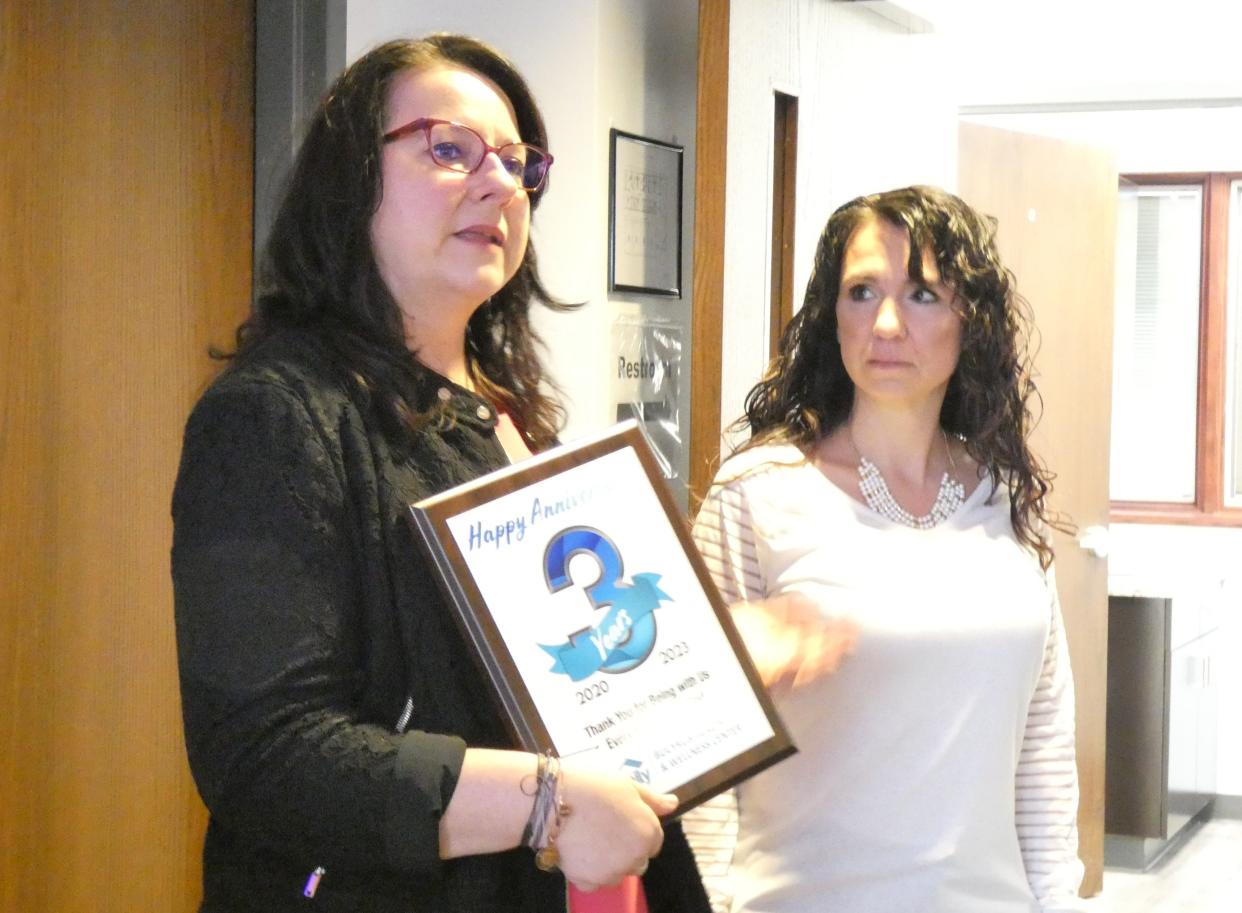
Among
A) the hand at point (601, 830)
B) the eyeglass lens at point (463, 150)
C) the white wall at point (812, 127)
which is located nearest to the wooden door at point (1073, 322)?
the white wall at point (812, 127)

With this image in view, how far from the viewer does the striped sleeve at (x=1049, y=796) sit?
1.80 meters

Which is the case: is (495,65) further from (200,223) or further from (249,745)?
(200,223)

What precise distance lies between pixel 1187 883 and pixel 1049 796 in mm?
3317

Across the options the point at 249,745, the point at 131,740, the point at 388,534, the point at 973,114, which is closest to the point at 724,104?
the point at 131,740

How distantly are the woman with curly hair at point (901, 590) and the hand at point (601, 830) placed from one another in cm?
37

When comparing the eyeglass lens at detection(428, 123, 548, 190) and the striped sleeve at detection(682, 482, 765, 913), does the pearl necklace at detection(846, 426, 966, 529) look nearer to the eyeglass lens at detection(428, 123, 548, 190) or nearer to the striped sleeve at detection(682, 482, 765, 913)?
the striped sleeve at detection(682, 482, 765, 913)

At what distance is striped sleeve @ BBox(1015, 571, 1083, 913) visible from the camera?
70.8 inches

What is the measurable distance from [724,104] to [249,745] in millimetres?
1902

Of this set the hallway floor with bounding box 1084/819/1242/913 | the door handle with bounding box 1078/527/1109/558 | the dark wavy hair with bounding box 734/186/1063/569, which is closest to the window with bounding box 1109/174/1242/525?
the hallway floor with bounding box 1084/819/1242/913

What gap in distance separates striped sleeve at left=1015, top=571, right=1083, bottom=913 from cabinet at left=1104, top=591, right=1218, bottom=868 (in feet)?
10.6

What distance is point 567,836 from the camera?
43.1 inches

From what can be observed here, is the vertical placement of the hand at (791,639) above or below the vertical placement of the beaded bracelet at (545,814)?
above

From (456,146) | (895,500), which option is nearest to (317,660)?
(456,146)

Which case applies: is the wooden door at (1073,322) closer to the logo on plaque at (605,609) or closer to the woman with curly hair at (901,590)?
the woman with curly hair at (901,590)
